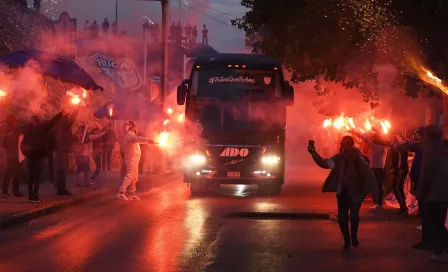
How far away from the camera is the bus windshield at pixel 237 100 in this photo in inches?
906

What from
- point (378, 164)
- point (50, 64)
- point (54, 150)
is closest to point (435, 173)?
point (378, 164)

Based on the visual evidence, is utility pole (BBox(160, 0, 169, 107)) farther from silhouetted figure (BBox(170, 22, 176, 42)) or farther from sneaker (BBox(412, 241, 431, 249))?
silhouetted figure (BBox(170, 22, 176, 42))

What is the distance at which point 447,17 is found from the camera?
1570 centimetres

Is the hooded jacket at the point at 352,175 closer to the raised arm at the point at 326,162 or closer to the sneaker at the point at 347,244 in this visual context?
the raised arm at the point at 326,162

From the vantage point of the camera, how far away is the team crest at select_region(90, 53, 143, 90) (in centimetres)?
4759

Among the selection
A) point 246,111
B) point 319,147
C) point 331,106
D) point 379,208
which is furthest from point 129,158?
point 319,147

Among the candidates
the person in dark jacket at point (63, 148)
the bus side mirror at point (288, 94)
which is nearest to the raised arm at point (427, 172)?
the person in dark jacket at point (63, 148)

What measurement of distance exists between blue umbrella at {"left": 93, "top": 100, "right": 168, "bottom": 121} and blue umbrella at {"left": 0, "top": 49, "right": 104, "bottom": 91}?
9467mm

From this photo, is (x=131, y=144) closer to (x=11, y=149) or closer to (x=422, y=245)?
(x=11, y=149)

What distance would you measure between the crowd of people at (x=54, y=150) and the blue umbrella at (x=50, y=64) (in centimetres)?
90

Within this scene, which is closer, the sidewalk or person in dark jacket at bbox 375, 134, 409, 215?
the sidewalk

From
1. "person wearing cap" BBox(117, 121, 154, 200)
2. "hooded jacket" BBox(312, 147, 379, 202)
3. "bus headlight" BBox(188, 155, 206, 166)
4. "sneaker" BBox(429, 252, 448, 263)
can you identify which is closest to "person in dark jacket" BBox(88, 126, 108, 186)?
"bus headlight" BBox(188, 155, 206, 166)

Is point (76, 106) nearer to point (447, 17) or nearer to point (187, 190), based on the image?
point (187, 190)

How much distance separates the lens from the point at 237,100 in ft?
76.2
